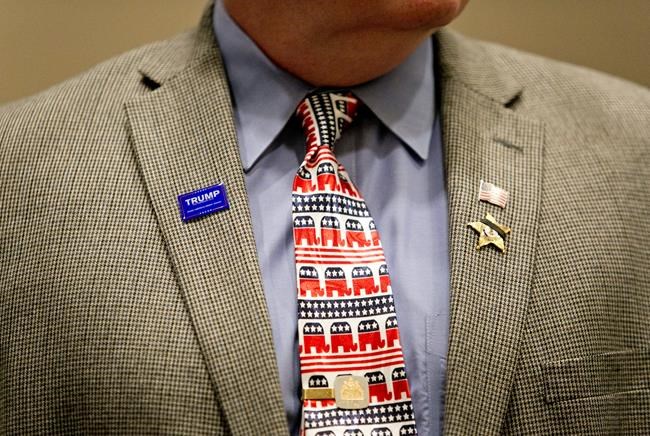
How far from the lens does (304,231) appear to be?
3.92 ft

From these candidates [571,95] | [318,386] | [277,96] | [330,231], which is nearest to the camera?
[318,386]

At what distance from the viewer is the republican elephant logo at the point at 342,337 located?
1.13m

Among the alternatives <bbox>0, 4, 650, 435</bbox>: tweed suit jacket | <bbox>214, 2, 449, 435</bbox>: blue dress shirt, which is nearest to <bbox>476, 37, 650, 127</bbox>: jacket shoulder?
<bbox>0, 4, 650, 435</bbox>: tweed suit jacket

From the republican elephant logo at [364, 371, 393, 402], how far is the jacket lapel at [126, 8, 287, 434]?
124 millimetres

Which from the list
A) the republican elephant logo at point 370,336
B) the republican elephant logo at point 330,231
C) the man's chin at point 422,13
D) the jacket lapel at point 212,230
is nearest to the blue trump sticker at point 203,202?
the jacket lapel at point 212,230

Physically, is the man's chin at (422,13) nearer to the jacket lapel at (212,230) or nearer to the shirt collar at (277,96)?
the shirt collar at (277,96)

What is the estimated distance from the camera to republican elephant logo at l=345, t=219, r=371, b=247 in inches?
47.4

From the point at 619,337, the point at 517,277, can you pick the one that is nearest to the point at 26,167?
the point at 517,277

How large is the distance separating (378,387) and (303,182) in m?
0.31

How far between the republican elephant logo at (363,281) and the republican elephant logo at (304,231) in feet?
0.23

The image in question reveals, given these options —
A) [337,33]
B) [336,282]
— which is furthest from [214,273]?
[337,33]

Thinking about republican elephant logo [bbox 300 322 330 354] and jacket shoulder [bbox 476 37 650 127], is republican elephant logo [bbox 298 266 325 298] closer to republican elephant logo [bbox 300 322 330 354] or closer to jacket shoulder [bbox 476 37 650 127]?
republican elephant logo [bbox 300 322 330 354]

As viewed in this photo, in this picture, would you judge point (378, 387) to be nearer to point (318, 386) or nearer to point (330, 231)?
point (318, 386)

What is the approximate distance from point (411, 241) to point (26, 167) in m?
0.57
